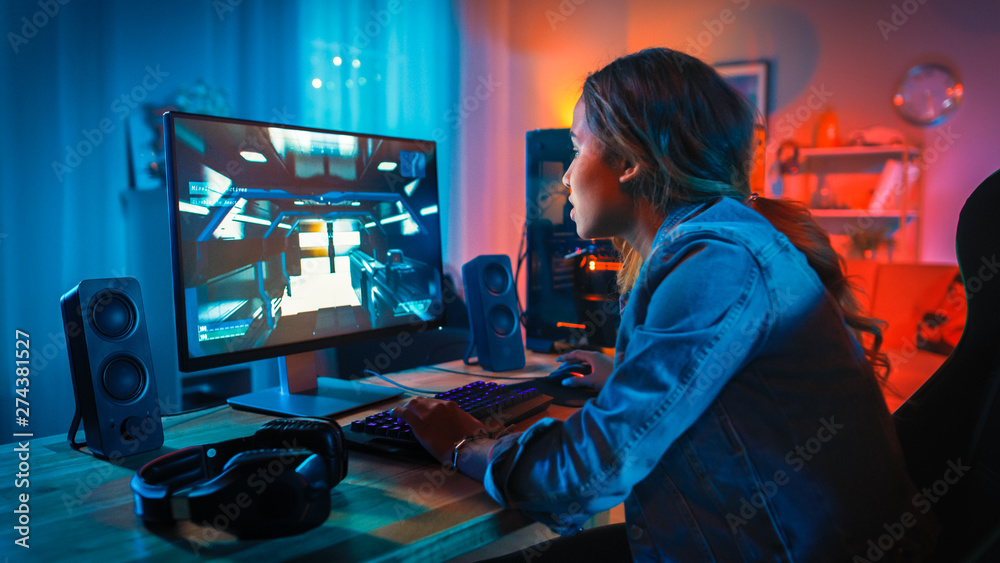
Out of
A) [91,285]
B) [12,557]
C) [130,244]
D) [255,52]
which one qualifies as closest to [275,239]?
[91,285]

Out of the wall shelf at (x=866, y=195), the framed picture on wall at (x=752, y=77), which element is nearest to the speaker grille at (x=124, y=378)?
the wall shelf at (x=866, y=195)

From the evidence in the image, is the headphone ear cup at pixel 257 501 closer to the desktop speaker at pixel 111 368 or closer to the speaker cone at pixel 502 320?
the desktop speaker at pixel 111 368

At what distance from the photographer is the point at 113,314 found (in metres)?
0.84

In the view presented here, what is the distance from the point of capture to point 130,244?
1.99 metres

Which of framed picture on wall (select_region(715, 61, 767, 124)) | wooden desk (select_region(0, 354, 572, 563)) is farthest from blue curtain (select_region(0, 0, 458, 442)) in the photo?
framed picture on wall (select_region(715, 61, 767, 124))

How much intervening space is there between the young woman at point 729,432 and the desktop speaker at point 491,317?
666 mm

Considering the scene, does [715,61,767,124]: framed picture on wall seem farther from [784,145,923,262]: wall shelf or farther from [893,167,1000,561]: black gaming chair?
[893,167,1000,561]: black gaming chair

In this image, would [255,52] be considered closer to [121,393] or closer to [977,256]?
[121,393]

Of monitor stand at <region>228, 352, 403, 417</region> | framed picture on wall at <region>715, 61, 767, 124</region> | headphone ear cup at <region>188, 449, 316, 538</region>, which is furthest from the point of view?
framed picture on wall at <region>715, 61, 767, 124</region>

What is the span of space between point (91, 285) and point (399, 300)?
54 cm

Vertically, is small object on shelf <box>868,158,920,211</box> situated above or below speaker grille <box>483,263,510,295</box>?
above

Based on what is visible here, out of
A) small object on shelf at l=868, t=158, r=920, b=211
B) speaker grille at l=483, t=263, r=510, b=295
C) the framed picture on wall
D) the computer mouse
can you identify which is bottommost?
the computer mouse

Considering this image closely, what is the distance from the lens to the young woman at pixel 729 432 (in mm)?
622

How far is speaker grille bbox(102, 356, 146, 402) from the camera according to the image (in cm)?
83
